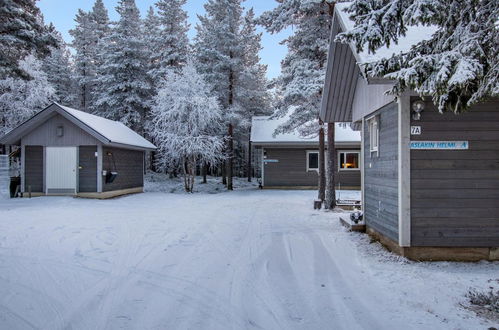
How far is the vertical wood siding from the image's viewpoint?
49.8 ft

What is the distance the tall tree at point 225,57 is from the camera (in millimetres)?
20797

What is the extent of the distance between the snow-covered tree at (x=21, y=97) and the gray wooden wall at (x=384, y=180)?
2248 cm

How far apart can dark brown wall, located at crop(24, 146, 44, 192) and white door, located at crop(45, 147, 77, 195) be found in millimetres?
379

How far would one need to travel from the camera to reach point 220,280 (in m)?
4.63

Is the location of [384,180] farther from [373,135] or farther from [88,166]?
[88,166]

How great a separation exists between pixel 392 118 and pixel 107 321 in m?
4.91

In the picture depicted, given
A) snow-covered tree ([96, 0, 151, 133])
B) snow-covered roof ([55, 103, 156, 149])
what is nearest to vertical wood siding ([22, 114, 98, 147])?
snow-covered roof ([55, 103, 156, 149])

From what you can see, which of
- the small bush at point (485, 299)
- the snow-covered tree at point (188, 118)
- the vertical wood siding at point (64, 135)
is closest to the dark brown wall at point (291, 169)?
the snow-covered tree at point (188, 118)

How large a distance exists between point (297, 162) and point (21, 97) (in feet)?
58.0

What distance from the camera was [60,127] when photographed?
596 inches

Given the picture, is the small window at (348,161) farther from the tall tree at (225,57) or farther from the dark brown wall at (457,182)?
the dark brown wall at (457,182)

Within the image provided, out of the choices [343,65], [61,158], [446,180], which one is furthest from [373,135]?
[61,158]

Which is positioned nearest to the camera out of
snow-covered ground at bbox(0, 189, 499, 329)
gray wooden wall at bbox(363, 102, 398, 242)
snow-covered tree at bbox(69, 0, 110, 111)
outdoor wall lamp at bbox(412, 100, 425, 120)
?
snow-covered ground at bbox(0, 189, 499, 329)

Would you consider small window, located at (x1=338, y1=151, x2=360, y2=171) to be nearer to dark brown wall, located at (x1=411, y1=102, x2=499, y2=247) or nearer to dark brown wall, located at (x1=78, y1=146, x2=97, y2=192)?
dark brown wall, located at (x1=78, y1=146, x2=97, y2=192)
